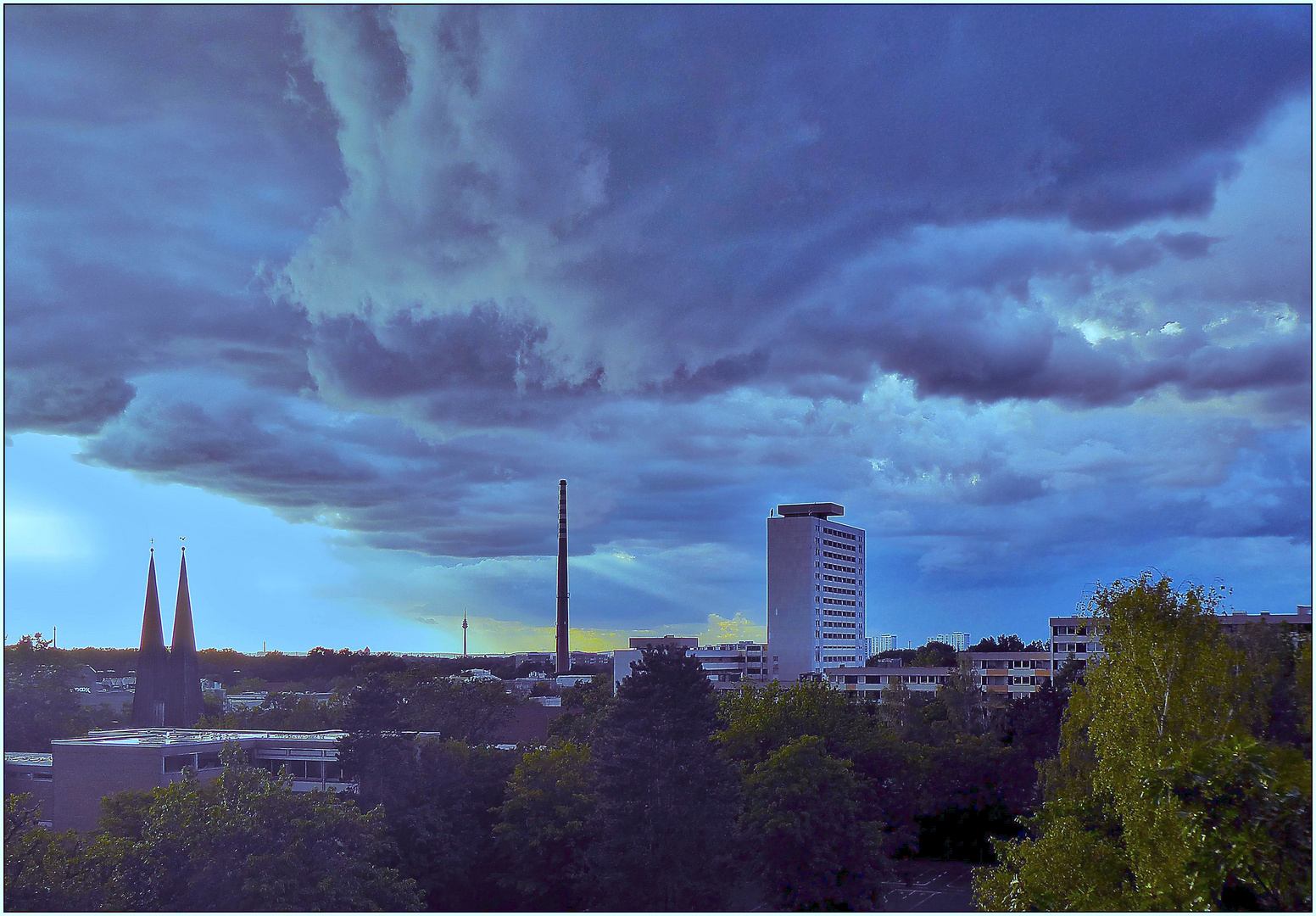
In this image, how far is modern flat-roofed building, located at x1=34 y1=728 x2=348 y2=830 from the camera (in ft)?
72.2

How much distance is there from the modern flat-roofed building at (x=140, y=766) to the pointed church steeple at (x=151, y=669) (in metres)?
13.2

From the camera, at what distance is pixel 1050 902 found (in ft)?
30.7

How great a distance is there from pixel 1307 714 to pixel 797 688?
1453cm

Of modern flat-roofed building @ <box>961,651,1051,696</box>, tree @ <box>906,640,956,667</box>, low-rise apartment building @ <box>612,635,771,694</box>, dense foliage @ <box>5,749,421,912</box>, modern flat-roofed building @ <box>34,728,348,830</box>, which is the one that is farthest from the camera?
low-rise apartment building @ <box>612,635,771,694</box>

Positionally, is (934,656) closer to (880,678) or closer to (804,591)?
(880,678)

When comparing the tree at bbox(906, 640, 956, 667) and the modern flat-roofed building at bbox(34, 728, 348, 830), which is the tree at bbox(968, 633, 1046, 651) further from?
the modern flat-roofed building at bbox(34, 728, 348, 830)

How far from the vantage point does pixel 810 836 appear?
57.2 feet

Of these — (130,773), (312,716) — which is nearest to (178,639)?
(312,716)

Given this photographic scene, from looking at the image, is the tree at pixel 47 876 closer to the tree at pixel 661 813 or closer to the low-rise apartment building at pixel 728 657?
the tree at pixel 661 813

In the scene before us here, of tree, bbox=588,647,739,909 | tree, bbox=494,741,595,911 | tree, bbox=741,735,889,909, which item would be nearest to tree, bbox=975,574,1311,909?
tree, bbox=588,647,739,909

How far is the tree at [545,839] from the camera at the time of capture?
704 inches

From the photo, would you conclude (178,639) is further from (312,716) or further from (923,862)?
(923,862)

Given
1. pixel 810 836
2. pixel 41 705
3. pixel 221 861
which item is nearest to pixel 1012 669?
pixel 810 836

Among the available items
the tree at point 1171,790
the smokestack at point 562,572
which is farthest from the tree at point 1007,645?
the tree at point 1171,790
